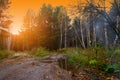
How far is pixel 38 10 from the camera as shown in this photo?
1624 inches

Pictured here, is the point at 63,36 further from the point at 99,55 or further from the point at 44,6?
the point at 99,55

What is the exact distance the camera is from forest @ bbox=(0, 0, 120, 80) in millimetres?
10320

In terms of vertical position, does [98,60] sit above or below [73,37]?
below

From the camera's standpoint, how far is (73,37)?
3791cm

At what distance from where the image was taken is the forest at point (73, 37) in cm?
1032

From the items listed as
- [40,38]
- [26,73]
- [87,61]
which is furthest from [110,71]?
[40,38]

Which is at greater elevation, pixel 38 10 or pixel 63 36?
pixel 38 10

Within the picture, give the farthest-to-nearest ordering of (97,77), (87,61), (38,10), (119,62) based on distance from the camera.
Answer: (38,10) → (87,61) → (119,62) → (97,77)

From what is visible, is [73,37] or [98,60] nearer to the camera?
[98,60]

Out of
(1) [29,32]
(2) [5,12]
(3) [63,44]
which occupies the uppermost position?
(2) [5,12]

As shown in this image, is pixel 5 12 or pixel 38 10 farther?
pixel 38 10

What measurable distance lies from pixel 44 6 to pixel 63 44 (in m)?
8.50

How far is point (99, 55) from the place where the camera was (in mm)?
11703

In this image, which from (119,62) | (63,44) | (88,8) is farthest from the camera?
(63,44)
